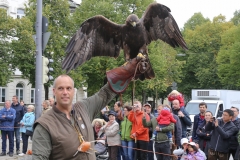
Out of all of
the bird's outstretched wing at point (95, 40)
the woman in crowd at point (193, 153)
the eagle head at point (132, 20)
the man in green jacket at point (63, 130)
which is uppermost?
the eagle head at point (132, 20)

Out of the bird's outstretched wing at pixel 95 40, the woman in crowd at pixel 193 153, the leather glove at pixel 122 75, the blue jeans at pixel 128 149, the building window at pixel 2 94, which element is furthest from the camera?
the building window at pixel 2 94

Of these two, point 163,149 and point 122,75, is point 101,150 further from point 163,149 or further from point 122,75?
point 122,75

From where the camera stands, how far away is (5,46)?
81.8ft

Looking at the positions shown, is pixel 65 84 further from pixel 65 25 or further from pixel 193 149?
pixel 65 25

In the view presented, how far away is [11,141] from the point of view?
43.1 feet

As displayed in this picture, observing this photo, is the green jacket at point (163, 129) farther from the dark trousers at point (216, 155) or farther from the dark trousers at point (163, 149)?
the dark trousers at point (216, 155)

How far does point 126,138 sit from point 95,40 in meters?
5.14

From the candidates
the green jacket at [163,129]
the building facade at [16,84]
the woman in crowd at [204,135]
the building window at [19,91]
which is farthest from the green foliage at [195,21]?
the woman in crowd at [204,135]

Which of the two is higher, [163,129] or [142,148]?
[163,129]

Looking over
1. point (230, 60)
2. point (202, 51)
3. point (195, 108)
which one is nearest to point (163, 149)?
point (195, 108)

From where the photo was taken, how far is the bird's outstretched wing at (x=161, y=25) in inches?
232

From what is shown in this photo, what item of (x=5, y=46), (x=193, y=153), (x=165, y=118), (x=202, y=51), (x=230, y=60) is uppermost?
(x=202, y=51)

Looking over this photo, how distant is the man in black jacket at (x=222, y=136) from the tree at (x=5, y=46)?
17571 mm

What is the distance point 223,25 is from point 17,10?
1007 inches
